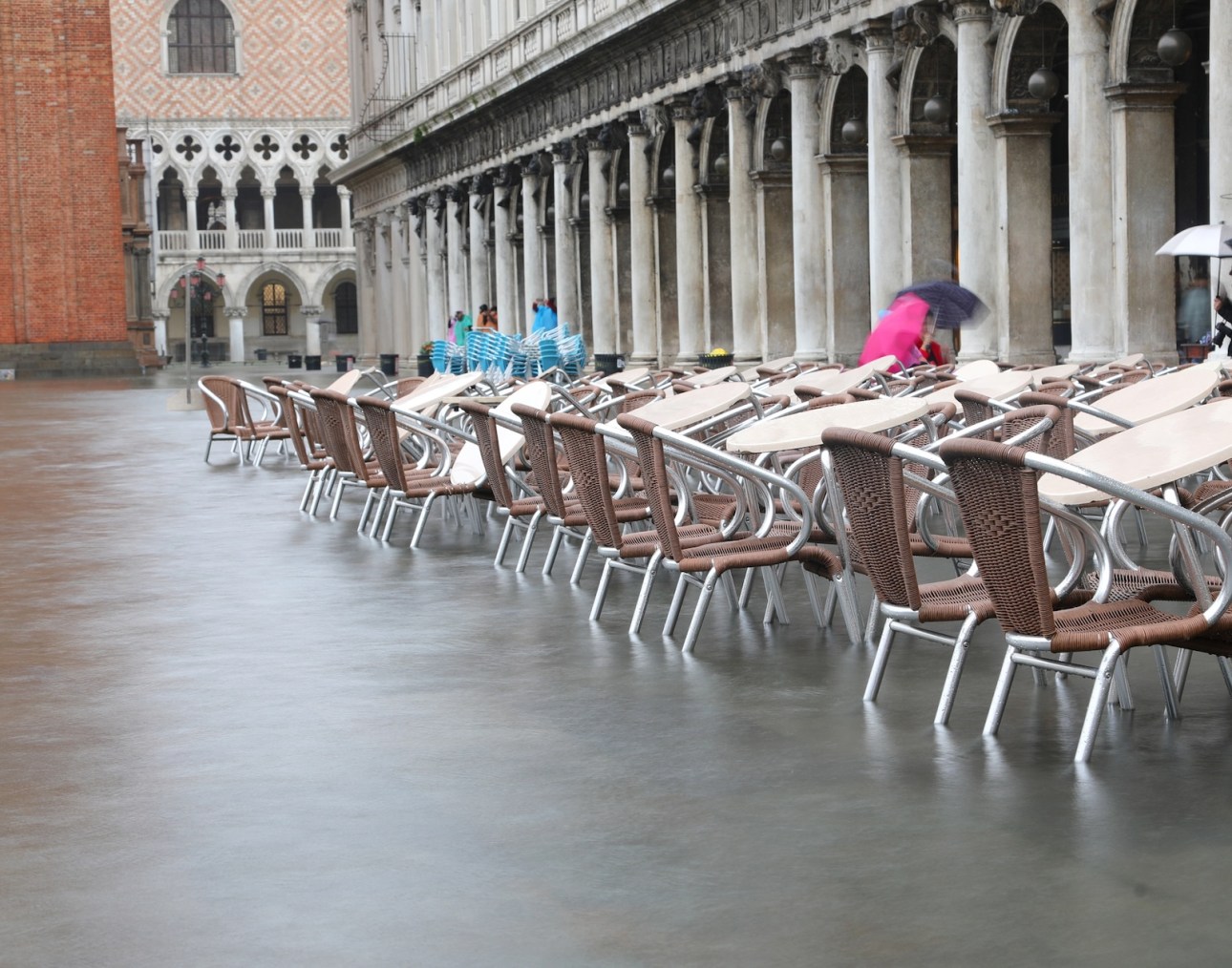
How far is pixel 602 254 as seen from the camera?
3419 centimetres

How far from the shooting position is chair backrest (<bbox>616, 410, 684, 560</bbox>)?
7.04m

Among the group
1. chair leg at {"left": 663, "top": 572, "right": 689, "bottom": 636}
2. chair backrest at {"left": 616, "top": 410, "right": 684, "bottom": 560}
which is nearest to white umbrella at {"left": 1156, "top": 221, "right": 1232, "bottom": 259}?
chair leg at {"left": 663, "top": 572, "right": 689, "bottom": 636}

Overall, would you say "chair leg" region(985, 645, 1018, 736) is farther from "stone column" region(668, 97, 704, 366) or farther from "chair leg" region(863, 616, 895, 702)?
"stone column" region(668, 97, 704, 366)

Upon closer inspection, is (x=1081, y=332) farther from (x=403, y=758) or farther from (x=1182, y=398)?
(x=403, y=758)

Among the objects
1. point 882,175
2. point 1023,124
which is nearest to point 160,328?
point 882,175

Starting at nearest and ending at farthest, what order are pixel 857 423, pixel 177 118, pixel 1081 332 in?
pixel 857 423 → pixel 1081 332 → pixel 177 118

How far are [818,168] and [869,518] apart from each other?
1914 centimetres

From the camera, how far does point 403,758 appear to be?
555 centimetres

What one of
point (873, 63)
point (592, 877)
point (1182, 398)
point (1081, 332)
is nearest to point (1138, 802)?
point (592, 877)

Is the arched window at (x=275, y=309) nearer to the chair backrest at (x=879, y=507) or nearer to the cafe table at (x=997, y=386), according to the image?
the cafe table at (x=997, y=386)

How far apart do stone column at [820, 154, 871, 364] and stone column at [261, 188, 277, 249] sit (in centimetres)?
5566

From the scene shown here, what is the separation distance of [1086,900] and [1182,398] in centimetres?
433

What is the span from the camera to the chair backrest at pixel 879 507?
5797 mm

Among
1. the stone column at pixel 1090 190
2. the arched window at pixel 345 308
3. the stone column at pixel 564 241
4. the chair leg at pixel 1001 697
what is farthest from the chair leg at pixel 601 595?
the arched window at pixel 345 308
